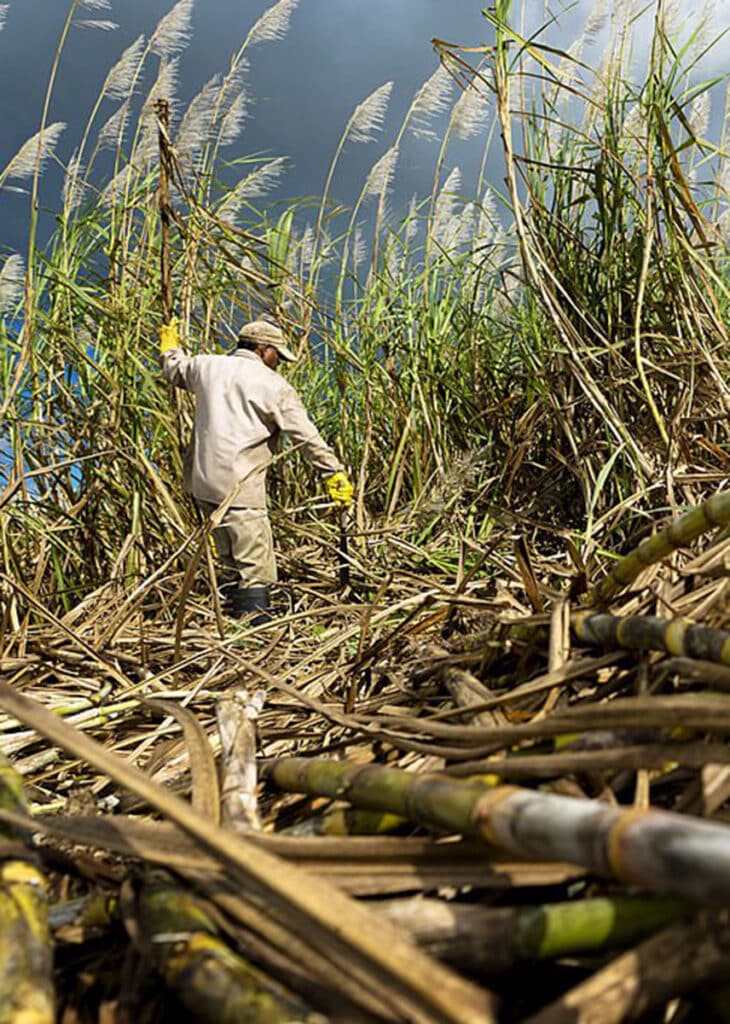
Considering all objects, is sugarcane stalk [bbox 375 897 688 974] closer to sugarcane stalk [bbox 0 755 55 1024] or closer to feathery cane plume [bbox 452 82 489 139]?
sugarcane stalk [bbox 0 755 55 1024]

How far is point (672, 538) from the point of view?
0.76 meters

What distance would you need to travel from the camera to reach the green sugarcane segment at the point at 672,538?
0.70 metres

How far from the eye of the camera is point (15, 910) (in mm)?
420

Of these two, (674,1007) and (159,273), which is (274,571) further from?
(674,1007)

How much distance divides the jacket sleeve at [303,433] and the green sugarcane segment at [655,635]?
8.07 ft

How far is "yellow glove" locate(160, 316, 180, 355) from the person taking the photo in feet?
9.66

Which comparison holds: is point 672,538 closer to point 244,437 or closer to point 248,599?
point 248,599

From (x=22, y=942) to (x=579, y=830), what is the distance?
0.28 metres

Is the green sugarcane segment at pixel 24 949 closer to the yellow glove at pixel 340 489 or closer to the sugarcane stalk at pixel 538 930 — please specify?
the sugarcane stalk at pixel 538 930

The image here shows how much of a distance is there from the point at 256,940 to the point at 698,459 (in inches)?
68.2

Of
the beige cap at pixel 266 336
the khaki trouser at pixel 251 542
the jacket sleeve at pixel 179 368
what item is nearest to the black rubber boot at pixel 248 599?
the khaki trouser at pixel 251 542

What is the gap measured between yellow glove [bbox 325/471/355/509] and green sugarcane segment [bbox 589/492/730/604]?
2146 millimetres

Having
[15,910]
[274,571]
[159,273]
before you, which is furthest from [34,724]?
[274,571]

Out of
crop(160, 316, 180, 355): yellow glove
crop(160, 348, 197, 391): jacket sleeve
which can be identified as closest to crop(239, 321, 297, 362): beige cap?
crop(160, 348, 197, 391): jacket sleeve
